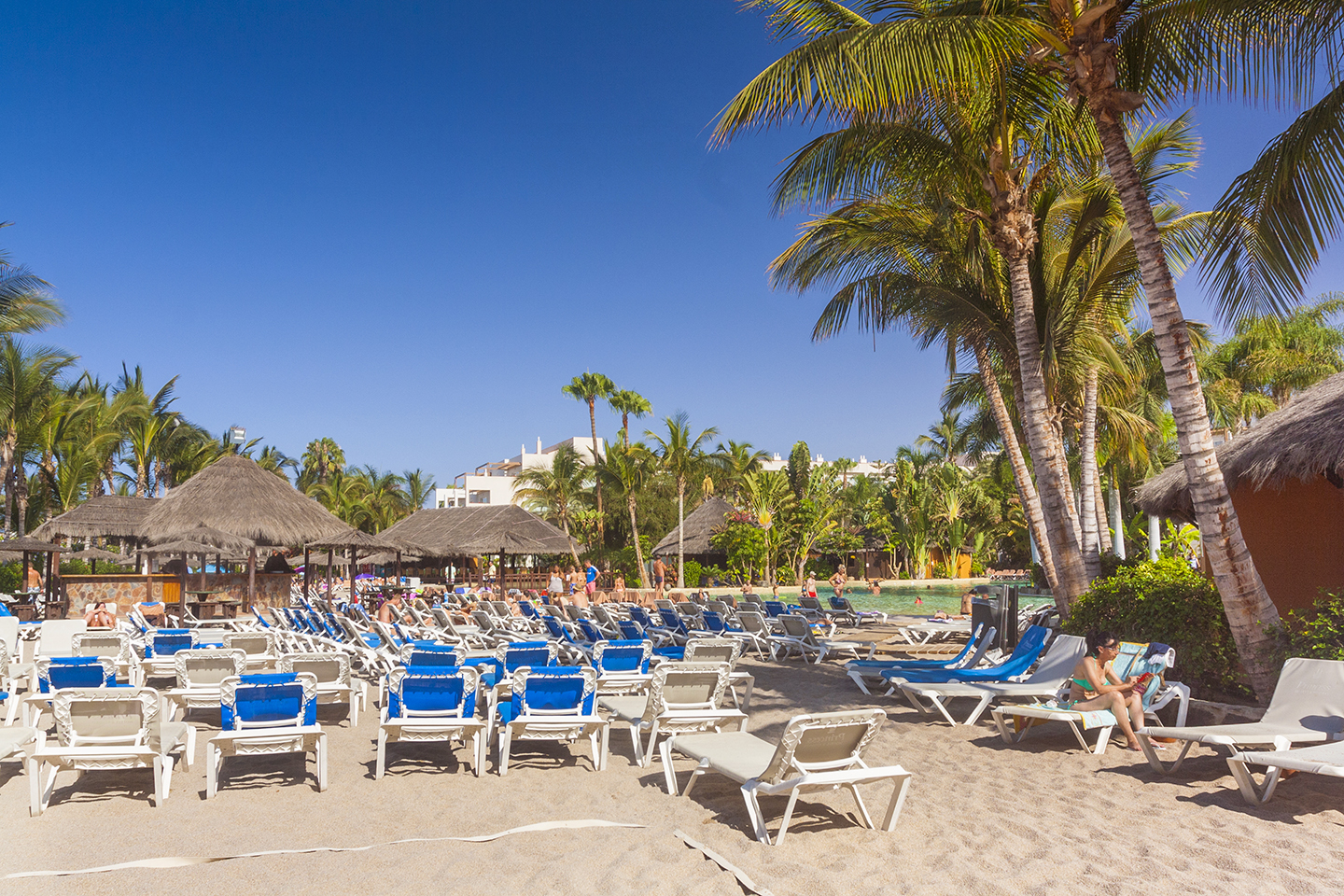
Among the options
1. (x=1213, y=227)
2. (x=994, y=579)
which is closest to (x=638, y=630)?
(x=1213, y=227)

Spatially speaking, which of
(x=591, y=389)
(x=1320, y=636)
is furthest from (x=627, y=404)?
A: (x=1320, y=636)

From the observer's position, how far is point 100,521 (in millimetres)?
20531

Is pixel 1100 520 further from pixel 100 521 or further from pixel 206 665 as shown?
pixel 100 521

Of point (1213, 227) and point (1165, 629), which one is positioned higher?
point (1213, 227)

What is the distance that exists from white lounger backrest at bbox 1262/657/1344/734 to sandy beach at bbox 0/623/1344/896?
38 centimetres

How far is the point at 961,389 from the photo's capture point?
19.6 meters

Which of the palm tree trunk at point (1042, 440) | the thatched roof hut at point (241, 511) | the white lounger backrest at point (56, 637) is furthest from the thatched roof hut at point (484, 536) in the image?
the palm tree trunk at point (1042, 440)

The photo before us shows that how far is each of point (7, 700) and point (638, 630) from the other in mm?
7116

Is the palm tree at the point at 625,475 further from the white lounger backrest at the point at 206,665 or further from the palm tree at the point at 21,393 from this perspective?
the white lounger backrest at the point at 206,665

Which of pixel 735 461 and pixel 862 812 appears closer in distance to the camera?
pixel 862 812

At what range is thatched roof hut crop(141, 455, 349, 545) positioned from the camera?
1856 cm

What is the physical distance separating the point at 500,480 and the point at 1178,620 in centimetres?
5948

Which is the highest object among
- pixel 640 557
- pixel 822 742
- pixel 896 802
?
pixel 640 557

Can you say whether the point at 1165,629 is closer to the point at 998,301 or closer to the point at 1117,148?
the point at 1117,148
